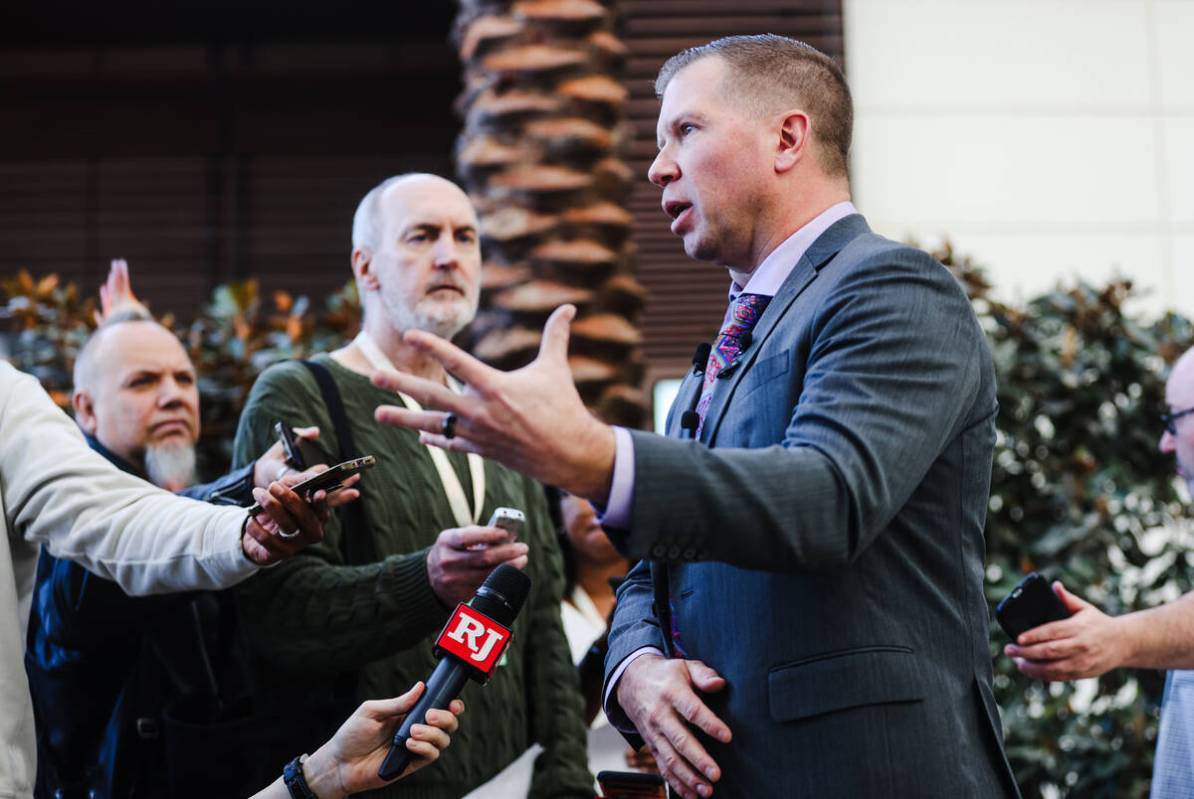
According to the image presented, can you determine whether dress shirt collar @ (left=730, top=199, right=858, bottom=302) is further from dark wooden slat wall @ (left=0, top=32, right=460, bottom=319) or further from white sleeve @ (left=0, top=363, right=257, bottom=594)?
dark wooden slat wall @ (left=0, top=32, right=460, bottom=319)

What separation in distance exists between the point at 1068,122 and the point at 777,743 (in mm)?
4649

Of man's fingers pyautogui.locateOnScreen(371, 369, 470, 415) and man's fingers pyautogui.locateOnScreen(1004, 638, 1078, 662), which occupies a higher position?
man's fingers pyautogui.locateOnScreen(371, 369, 470, 415)

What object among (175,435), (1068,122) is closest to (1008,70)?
(1068,122)

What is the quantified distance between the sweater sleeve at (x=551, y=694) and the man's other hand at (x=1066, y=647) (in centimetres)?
93

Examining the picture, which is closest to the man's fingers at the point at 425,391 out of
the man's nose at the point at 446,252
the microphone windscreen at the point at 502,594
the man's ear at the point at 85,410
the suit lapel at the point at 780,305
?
the suit lapel at the point at 780,305

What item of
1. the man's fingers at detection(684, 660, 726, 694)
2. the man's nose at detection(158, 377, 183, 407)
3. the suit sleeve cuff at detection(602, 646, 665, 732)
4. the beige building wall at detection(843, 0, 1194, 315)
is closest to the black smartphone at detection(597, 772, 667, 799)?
the suit sleeve cuff at detection(602, 646, 665, 732)

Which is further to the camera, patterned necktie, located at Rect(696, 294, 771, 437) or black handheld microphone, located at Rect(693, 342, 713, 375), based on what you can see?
black handheld microphone, located at Rect(693, 342, 713, 375)

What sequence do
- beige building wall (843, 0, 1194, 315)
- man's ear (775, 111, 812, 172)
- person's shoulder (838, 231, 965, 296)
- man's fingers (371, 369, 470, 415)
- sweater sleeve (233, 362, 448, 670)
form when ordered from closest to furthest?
man's fingers (371, 369, 470, 415), person's shoulder (838, 231, 965, 296), man's ear (775, 111, 812, 172), sweater sleeve (233, 362, 448, 670), beige building wall (843, 0, 1194, 315)

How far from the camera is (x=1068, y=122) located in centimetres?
563

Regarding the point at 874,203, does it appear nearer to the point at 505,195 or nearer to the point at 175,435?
the point at 505,195

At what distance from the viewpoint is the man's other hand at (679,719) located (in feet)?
5.56

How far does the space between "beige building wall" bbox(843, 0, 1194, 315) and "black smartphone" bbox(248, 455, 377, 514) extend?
406 centimetres

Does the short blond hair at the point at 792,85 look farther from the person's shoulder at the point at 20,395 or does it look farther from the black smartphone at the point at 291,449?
the person's shoulder at the point at 20,395

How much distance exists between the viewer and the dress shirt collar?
6.20ft
